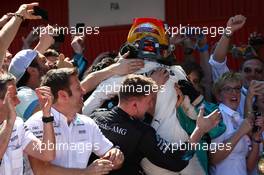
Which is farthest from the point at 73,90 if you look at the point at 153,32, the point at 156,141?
the point at 153,32

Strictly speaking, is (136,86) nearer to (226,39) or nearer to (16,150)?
(16,150)

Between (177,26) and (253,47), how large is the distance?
203 cm

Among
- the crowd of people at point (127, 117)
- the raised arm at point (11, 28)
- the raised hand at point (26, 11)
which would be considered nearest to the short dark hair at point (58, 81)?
the crowd of people at point (127, 117)

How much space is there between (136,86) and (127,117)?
0.20 m

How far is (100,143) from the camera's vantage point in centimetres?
350

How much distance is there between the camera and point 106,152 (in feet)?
11.4

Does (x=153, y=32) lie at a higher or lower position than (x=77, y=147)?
higher

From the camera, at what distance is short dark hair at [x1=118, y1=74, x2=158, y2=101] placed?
11.6 feet

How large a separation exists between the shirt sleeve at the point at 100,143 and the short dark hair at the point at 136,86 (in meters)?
0.27

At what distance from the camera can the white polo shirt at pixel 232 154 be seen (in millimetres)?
4172

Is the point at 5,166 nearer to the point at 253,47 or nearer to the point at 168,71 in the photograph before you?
the point at 168,71
